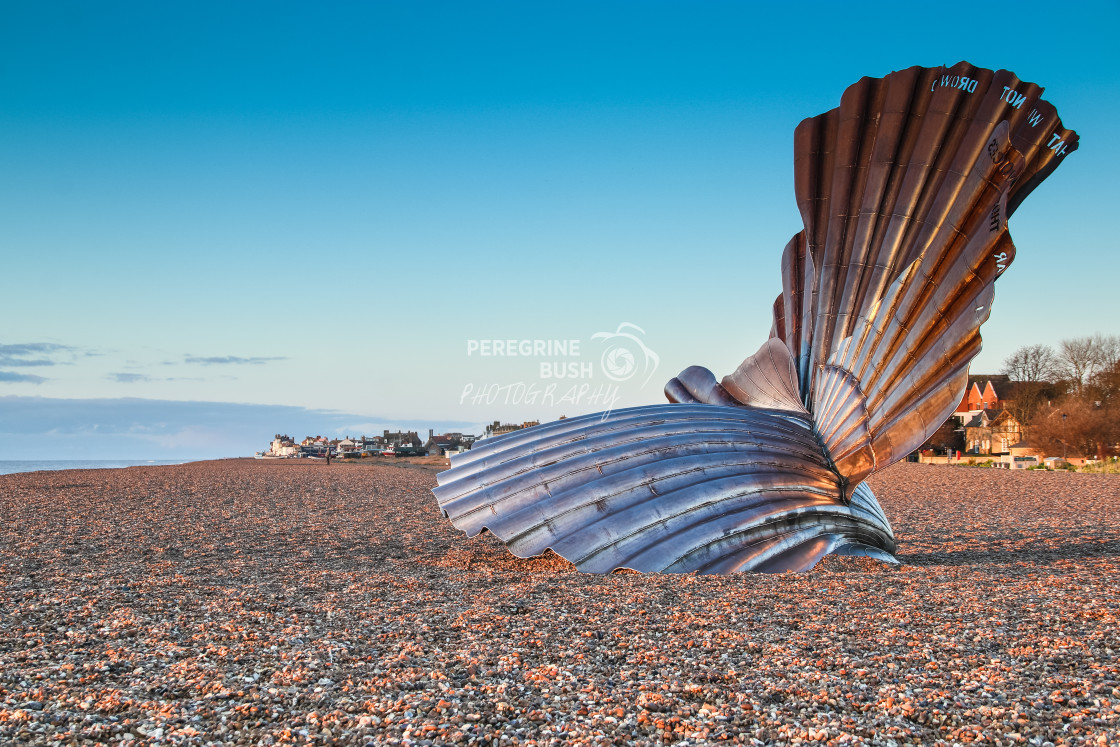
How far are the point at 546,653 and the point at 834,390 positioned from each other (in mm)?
5758

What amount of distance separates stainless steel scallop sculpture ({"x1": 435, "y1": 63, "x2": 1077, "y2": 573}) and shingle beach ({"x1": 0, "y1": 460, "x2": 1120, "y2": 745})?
1.85 ft

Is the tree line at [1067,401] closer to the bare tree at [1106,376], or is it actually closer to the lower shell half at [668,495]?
the bare tree at [1106,376]

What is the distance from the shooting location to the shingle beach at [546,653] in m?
3.36

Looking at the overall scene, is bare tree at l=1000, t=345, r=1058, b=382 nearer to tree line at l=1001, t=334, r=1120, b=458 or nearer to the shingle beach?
tree line at l=1001, t=334, r=1120, b=458

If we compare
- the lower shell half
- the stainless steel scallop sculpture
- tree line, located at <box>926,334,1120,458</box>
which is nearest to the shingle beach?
the lower shell half

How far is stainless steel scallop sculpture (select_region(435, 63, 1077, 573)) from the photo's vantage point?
7.51 meters

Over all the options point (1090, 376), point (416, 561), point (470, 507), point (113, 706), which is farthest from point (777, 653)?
point (1090, 376)

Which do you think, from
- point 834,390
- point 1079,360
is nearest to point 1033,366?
point 1079,360

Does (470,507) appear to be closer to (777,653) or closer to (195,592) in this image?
(195,592)

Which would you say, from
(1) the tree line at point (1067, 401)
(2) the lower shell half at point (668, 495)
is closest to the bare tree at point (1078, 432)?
(1) the tree line at point (1067, 401)

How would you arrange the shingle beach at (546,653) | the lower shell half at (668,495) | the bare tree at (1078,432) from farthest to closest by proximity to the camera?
the bare tree at (1078,432) → the lower shell half at (668,495) → the shingle beach at (546,653)

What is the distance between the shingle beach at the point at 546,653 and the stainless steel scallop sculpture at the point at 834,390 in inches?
22.2

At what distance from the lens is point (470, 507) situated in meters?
7.92

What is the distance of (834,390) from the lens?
29.5 ft
